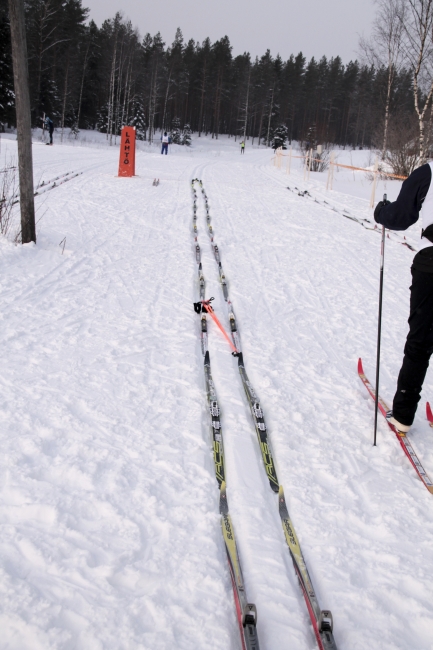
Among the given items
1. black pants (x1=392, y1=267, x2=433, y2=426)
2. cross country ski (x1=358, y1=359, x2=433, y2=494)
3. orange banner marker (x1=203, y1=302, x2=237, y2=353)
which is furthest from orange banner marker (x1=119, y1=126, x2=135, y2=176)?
black pants (x1=392, y1=267, x2=433, y2=426)

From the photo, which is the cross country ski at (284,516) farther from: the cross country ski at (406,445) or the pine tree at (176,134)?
the pine tree at (176,134)

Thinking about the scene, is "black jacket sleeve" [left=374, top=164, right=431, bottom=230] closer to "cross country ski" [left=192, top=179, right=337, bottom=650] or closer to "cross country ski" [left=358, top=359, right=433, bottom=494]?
"cross country ski" [left=358, top=359, right=433, bottom=494]

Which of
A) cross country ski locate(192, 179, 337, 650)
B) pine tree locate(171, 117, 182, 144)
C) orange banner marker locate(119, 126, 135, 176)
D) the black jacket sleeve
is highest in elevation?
pine tree locate(171, 117, 182, 144)

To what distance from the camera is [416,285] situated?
2822 mm

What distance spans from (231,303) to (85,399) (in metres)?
2.51

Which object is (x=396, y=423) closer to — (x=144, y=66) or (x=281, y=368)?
(x=281, y=368)

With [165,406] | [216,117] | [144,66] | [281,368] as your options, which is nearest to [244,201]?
[281,368]

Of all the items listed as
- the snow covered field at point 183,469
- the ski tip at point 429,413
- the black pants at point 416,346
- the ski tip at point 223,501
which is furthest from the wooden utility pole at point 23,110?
the ski tip at point 429,413

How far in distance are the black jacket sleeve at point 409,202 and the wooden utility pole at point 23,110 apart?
16.5 ft

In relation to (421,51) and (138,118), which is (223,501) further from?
(138,118)

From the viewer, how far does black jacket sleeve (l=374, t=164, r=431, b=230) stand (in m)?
2.72

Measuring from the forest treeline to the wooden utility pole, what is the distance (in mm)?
21582

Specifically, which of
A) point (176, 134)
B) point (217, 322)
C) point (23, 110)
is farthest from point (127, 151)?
point (176, 134)

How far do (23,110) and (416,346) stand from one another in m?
5.67
